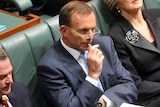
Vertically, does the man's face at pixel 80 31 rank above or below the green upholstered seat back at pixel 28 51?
above

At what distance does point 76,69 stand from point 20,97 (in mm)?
293

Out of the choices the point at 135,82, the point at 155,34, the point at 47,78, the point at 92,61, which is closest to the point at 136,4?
the point at 155,34

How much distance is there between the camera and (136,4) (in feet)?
6.48

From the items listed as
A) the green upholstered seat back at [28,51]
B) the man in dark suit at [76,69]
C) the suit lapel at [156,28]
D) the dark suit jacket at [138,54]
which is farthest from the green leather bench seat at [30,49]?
the suit lapel at [156,28]

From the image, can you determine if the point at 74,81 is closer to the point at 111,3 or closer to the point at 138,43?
the point at 138,43

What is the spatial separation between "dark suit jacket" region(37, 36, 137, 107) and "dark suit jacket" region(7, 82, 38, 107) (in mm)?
84

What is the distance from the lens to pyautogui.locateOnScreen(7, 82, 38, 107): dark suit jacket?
4.86 feet

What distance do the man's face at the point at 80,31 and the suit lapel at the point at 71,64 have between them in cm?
5

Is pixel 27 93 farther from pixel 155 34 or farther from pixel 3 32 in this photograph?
pixel 155 34

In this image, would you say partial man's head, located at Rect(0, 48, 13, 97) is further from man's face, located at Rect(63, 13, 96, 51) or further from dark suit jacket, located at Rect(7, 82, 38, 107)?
man's face, located at Rect(63, 13, 96, 51)

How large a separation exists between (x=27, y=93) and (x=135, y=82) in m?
0.62

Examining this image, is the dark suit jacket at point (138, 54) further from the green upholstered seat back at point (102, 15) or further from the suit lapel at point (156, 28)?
the green upholstered seat back at point (102, 15)

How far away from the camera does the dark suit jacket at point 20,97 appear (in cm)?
148

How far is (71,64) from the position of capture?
161cm
